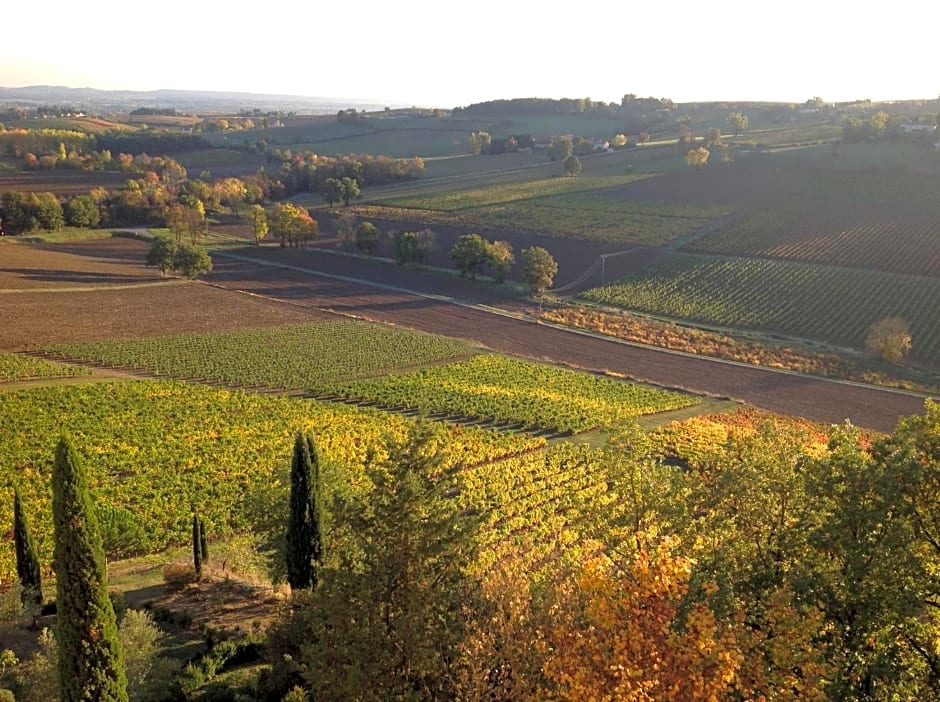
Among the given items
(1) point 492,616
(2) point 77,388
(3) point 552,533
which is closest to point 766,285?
(3) point 552,533

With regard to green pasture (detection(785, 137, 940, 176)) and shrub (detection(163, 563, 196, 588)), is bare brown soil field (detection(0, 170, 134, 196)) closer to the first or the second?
shrub (detection(163, 563, 196, 588))

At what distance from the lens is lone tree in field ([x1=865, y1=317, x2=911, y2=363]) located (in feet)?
212

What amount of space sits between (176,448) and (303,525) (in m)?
20.2

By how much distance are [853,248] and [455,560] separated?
9995 cm

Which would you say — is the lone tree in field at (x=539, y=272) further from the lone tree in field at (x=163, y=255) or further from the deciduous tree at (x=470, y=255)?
the lone tree in field at (x=163, y=255)

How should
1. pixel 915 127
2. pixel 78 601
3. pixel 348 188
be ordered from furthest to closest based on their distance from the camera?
pixel 915 127 < pixel 348 188 < pixel 78 601

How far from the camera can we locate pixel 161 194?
133 m

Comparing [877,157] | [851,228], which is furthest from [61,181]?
[877,157]

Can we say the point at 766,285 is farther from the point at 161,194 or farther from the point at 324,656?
the point at 161,194

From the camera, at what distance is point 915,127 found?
5979 inches

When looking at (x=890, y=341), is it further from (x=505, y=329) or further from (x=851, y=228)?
(x=851, y=228)

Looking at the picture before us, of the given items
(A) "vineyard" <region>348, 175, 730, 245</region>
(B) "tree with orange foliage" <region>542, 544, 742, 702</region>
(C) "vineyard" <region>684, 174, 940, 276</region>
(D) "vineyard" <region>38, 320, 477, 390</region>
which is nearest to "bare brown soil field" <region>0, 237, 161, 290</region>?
(D) "vineyard" <region>38, 320, 477, 390</region>

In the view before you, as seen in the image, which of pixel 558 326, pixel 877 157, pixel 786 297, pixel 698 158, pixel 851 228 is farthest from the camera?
pixel 698 158

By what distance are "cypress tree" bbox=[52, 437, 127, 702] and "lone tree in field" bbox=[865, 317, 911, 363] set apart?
6879 centimetres
